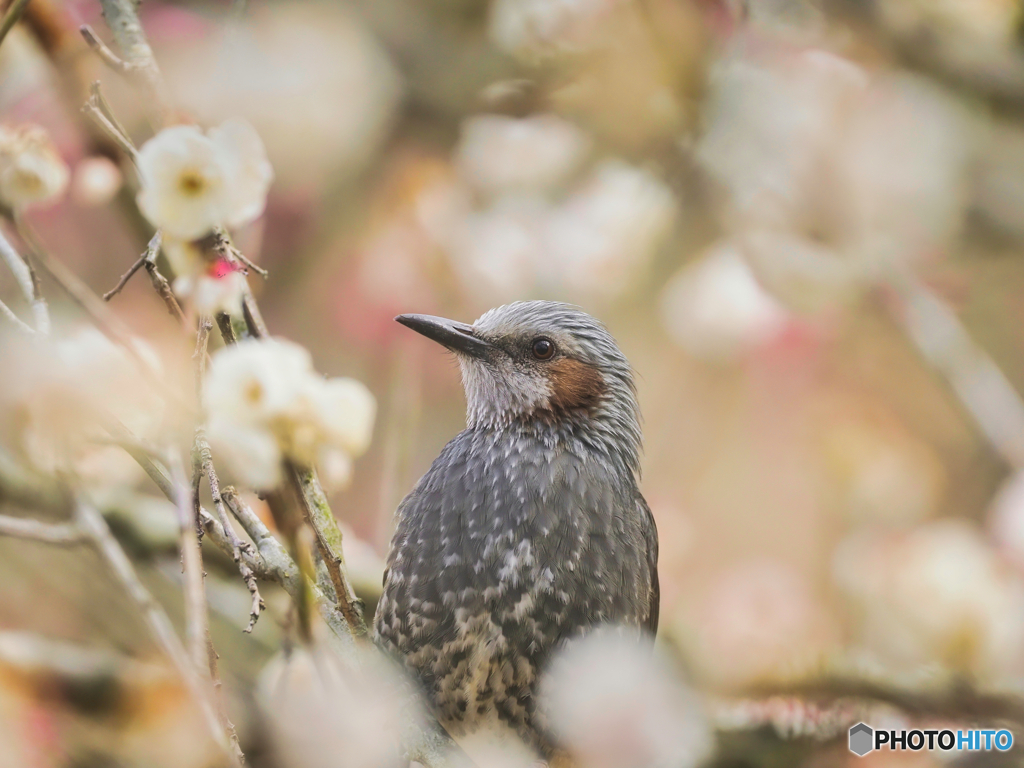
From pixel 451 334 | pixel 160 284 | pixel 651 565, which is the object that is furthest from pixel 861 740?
pixel 160 284

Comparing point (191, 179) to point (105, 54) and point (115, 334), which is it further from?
point (105, 54)

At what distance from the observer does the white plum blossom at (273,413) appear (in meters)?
1.18

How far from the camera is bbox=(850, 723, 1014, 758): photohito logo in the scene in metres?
2.49

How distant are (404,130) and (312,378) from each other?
93.2 inches

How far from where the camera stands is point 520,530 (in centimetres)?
234

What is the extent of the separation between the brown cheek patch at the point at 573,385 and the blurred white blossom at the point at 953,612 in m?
0.98

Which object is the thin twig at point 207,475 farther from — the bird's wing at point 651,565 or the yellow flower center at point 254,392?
the bird's wing at point 651,565

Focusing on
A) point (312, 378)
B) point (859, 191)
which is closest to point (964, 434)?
point (859, 191)

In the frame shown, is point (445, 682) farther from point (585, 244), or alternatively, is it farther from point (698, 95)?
point (698, 95)

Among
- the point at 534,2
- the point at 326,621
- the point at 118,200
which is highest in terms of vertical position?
the point at 534,2

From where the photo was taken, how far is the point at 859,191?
10.0ft

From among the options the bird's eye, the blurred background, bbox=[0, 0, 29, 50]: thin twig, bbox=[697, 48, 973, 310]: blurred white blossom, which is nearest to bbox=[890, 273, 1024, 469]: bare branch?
the blurred background

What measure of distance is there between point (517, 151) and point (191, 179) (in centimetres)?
236

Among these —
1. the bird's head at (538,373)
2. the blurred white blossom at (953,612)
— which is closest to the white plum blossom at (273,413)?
the bird's head at (538,373)
